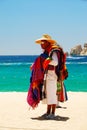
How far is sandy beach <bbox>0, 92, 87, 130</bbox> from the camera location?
787 cm

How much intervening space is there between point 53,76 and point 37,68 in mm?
321

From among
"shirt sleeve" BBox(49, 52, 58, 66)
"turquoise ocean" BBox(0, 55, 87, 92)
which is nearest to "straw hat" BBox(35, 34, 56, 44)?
"shirt sleeve" BBox(49, 52, 58, 66)

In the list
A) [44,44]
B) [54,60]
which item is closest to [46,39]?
[44,44]

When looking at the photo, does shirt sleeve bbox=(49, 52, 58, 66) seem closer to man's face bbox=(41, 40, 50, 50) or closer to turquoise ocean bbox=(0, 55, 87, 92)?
man's face bbox=(41, 40, 50, 50)

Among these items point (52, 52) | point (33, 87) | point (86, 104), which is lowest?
point (86, 104)

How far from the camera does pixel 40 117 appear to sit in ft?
29.3

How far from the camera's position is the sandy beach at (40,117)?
7.87 metres

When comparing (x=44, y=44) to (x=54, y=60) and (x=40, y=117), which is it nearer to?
(x=54, y=60)

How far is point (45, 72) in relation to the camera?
8.70 meters

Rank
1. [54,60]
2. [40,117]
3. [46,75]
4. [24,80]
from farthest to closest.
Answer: [24,80] → [40,117] → [46,75] → [54,60]

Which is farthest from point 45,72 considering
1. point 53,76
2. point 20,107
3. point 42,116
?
point 20,107

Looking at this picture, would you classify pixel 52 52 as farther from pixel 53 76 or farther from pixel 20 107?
pixel 20 107

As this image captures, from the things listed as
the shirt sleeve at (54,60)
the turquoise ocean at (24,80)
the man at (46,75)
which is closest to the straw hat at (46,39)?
the man at (46,75)

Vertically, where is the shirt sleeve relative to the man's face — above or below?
below
